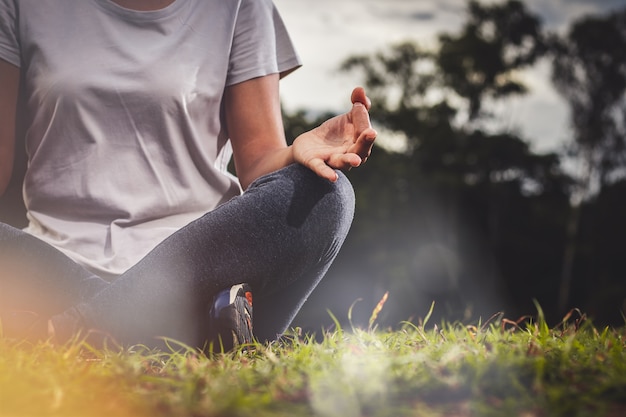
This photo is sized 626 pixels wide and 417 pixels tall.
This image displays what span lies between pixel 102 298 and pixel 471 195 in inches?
1050

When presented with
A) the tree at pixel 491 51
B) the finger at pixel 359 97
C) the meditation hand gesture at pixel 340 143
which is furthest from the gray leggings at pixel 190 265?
the tree at pixel 491 51

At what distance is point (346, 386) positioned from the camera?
1.54 metres

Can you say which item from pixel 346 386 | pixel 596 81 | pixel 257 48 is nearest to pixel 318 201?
pixel 257 48

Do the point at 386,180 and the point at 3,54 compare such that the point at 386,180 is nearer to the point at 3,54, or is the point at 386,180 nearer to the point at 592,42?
the point at 592,42

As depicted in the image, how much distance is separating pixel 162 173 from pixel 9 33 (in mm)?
933

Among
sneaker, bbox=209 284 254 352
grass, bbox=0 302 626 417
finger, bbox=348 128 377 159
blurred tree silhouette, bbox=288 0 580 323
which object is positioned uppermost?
finger, bbox=348 128 377 159

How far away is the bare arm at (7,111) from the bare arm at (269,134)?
38.8 inches

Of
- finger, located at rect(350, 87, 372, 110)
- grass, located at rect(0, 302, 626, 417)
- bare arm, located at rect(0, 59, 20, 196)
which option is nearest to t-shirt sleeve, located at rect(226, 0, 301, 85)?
finger, located at rect(350, 87, 372, 110)

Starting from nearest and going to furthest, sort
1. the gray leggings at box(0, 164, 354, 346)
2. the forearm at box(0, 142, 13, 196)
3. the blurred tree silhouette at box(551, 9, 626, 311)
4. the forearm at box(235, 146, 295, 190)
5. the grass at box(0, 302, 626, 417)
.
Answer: the grass at box(0, 302, 626, 417) < the gray leggings at box(0, 164, 354, 346) < the forearm at box(235, 146, 295, 190) < the forearm at box(0, 142, 13, 196) < the blurred tree silhouette at box(551, 9, 626, 311)

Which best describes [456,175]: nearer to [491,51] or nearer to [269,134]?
[491,51]

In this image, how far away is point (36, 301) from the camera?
2.77 metres

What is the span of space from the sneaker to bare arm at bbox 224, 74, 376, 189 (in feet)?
1.86

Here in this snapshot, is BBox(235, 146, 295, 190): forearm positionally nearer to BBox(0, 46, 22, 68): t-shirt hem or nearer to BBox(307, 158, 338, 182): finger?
BBox(307, 158, 338, 182): finger

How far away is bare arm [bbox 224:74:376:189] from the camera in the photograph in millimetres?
2551
